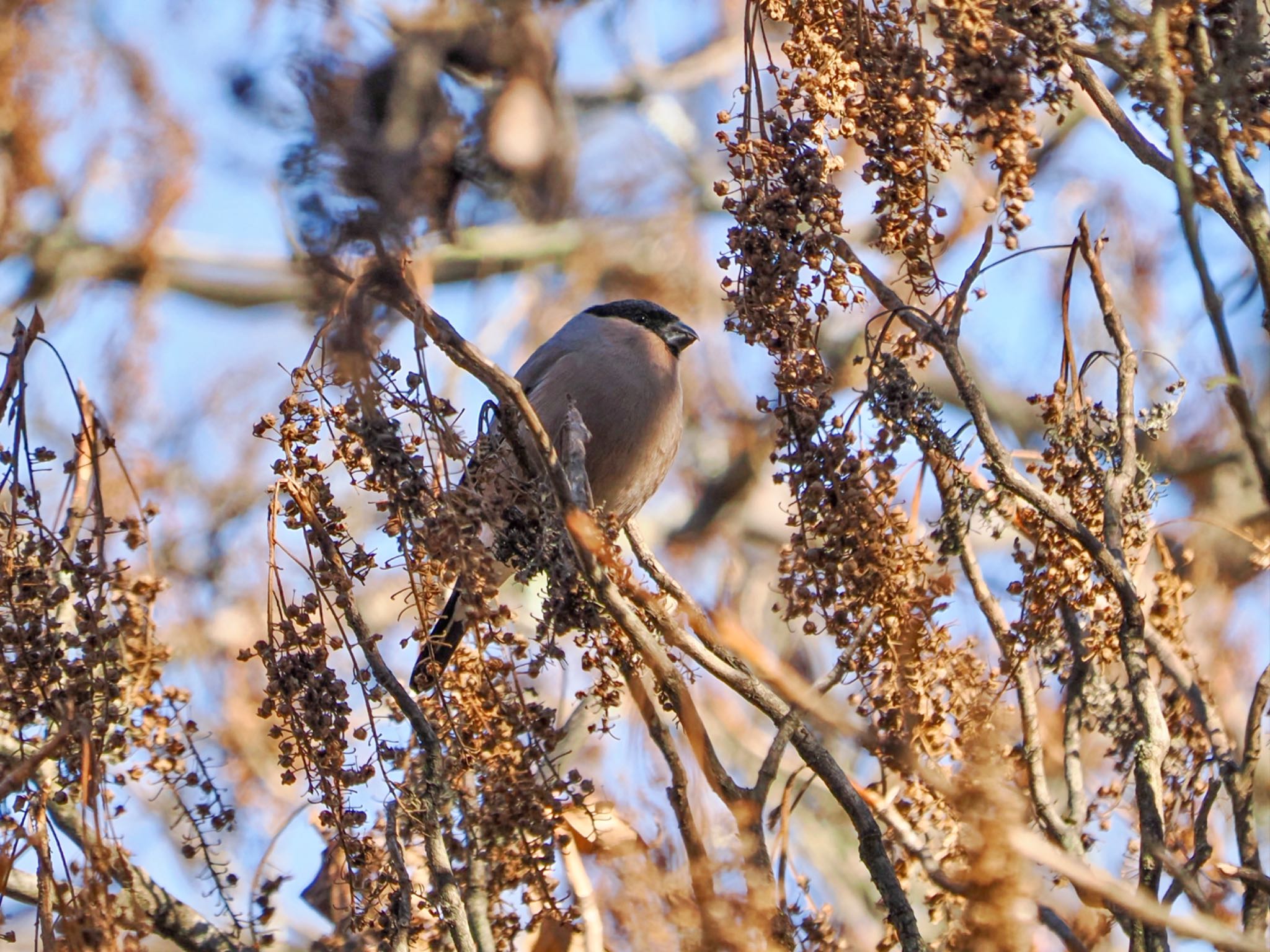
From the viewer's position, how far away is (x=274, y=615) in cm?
258

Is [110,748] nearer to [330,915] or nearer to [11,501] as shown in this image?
[11,501]

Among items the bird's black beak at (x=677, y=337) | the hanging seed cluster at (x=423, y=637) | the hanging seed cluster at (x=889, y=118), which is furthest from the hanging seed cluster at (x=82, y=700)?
the bird's black beak at (x=677, y=337)

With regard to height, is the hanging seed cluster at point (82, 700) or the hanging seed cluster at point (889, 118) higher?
the hanging seed cluster at point (889, 118)

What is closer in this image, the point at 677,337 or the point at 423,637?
the point at 423,637

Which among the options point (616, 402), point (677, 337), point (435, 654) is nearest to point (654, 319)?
point (677, 337)

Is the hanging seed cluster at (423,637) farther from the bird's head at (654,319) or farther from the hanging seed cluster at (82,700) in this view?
the bird's head at (654,319)

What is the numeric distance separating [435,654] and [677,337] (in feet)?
8.40

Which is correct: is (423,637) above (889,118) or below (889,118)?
below

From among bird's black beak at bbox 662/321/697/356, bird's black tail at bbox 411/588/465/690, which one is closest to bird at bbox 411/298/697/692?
bird's black beak at bbox 662/321/697/356

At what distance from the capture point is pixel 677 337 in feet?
15.6

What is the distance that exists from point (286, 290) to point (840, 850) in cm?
679

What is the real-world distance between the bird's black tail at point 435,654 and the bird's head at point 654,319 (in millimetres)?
2200

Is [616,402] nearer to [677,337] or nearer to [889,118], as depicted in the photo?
[677,337]

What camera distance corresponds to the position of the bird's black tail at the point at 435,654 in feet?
7.16
